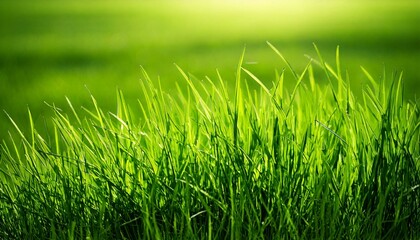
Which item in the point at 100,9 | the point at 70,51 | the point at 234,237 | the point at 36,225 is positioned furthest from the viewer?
the point at 100,9

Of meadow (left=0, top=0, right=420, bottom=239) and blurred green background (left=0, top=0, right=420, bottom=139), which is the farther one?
blurred green background (left=0, top=0, right=420, bottom=139)

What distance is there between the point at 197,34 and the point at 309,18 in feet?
8.82

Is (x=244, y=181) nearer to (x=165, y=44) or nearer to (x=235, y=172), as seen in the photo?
(x=235, y=172)

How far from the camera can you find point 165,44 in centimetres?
778

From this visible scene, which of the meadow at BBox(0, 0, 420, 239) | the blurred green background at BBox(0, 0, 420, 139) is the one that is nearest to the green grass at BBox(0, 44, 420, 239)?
the meadow at BBox(0, 0, 420, 239)

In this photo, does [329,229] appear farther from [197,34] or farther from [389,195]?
[197,34]

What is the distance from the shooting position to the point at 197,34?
9023 mm

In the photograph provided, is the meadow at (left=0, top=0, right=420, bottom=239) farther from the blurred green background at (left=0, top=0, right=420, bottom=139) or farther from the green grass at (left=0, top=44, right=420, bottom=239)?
the blurred green background at (left=0, top=0, right=420, bottom=139)

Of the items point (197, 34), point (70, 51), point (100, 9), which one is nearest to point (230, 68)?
point (70, 51)

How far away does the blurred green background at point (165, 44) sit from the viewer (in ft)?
18.1

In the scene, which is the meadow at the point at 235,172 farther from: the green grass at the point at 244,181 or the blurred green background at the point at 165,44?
the blurred green background at the point at 165,44

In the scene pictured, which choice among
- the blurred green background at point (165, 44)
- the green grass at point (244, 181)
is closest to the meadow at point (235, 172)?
the green grass at point (244, 181)

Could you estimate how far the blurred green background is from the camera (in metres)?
5.51

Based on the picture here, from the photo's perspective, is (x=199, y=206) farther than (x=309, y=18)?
No
